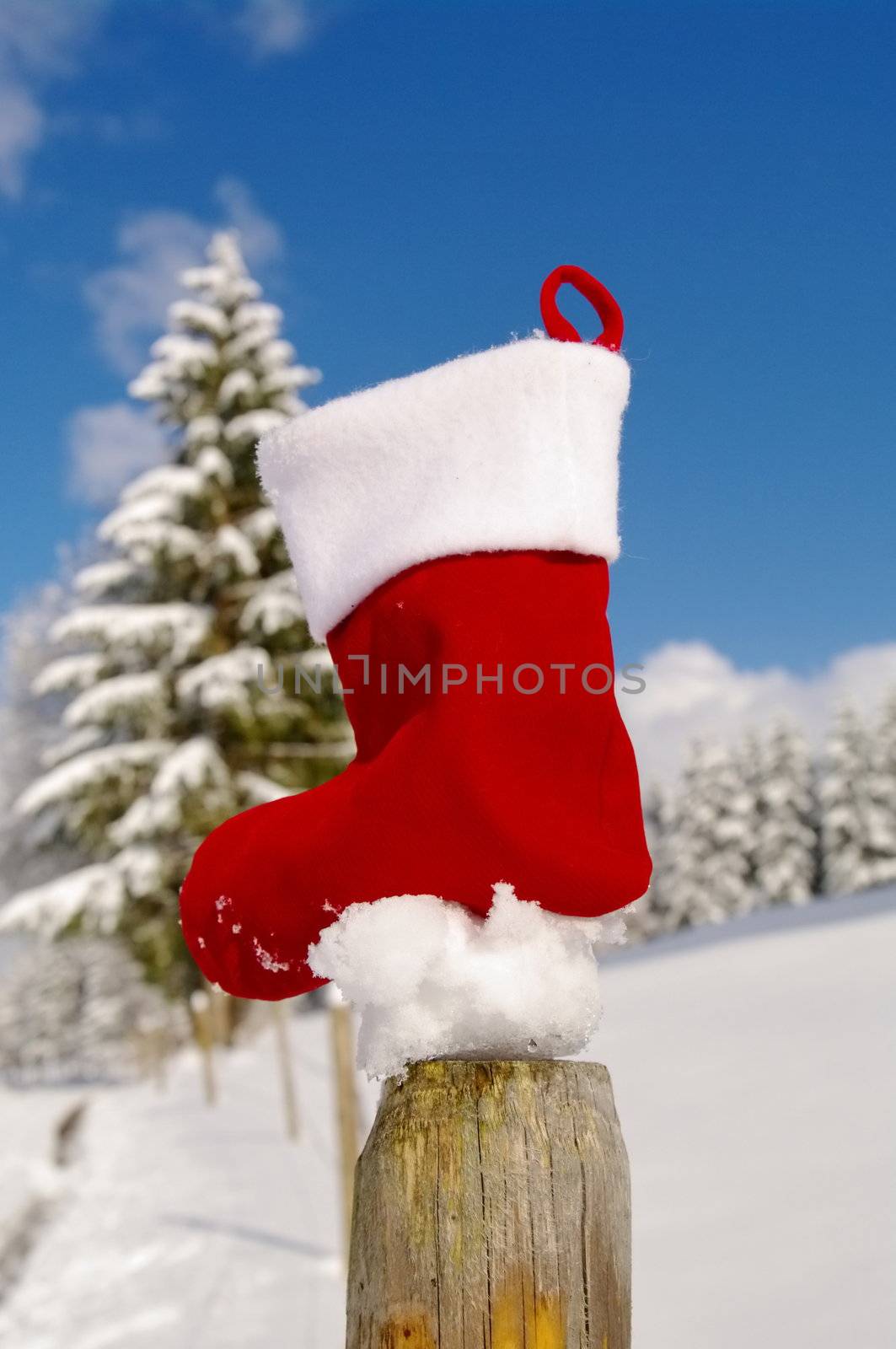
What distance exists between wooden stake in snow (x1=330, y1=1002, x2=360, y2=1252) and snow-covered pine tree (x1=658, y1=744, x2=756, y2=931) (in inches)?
1152

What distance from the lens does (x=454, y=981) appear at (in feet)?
4.99

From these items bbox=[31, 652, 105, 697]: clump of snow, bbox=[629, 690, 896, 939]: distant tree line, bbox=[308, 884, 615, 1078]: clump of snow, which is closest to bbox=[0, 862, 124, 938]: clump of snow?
bbox=[31, 652, 105, 697]: clump of snow

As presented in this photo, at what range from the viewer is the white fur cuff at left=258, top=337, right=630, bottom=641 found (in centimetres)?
170

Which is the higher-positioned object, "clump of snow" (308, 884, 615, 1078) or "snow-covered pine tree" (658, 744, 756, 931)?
"snow-covered pine tree" (658, 744, 756, 931)

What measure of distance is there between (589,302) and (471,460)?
418 mm

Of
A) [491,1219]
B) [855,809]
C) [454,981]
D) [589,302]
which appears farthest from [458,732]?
[855,809]

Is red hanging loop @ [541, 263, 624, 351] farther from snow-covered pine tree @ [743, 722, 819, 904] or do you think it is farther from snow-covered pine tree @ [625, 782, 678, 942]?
snow-covered pine tree @ [625, 782, 678, 942]

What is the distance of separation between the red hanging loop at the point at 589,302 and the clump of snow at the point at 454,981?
911mm

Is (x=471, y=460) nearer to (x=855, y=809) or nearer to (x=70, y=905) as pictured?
(x=70, y=905)

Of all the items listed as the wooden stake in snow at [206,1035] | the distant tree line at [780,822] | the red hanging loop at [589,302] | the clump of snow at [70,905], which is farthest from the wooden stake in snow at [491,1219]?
the distant tree line at [780,822]

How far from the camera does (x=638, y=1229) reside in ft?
16.4

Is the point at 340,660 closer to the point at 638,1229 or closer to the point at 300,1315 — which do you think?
the point at 638,1229

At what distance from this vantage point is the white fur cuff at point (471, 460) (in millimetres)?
1701

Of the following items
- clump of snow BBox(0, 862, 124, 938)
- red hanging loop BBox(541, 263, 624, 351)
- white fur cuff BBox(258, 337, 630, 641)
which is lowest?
white fur cuff BBox(258, 337, 630, 641)
